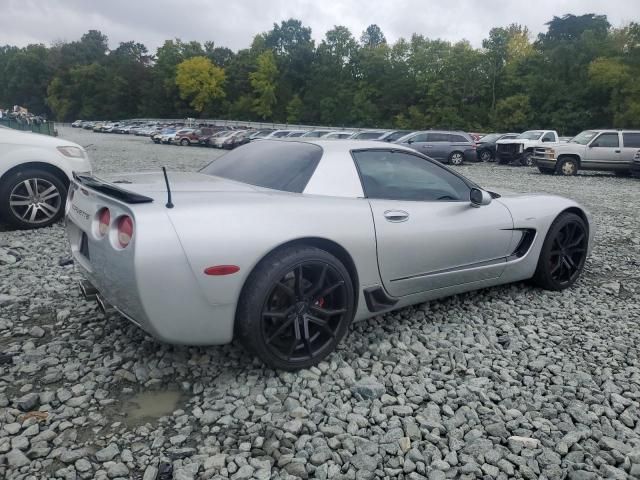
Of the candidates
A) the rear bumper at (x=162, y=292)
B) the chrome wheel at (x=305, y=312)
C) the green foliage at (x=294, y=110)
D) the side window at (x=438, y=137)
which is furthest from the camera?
the green foliage at (x=294, y=110)

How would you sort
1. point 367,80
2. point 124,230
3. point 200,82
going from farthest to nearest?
point 200,82
point 367,80
point 124,230

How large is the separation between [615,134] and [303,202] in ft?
59.0

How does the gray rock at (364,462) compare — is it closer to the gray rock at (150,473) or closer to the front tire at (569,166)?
the gray rock at (150,473)

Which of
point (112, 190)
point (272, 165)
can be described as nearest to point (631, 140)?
point (272, 165)

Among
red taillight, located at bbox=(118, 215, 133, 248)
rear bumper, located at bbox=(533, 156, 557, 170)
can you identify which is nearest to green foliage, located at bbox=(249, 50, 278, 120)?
rear bumper, located at bbox=(533, 156, 557, 170)

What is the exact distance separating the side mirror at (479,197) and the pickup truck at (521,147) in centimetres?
1968

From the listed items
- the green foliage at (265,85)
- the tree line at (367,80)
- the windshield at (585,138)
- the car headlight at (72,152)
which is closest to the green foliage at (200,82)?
the tree line at (367,80)

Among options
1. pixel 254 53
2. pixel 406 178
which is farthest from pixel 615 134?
pixel 254 53

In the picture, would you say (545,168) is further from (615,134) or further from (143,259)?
(143,259)

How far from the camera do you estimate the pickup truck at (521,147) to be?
21734 mm

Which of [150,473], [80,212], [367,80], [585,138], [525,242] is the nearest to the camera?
[150,473]

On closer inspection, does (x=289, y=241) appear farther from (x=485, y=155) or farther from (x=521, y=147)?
(x=485, y=155)

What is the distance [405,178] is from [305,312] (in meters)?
1.30

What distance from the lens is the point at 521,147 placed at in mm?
21719
